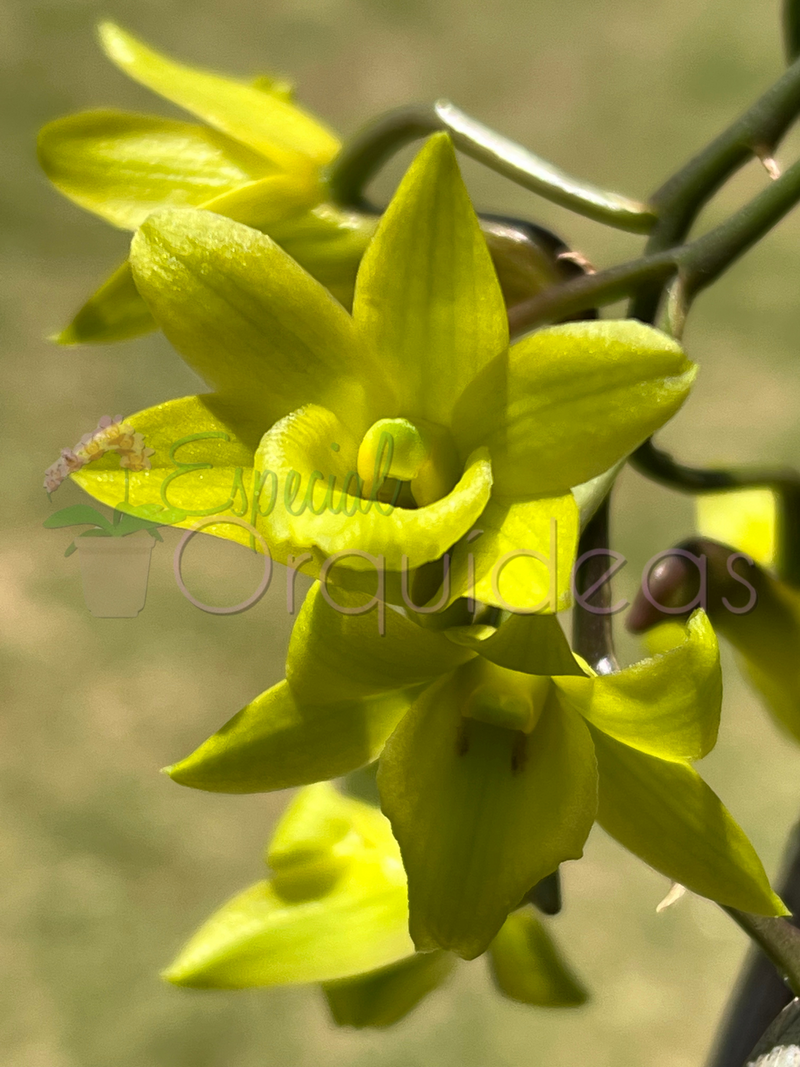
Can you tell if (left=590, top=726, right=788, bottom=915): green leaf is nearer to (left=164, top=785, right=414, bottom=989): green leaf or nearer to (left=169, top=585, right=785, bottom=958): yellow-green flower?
(left=169, top=585, right=785, bottom=958): yellow-green flower

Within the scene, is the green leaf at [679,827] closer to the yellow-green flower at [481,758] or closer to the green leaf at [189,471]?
the yellow-green flower at [481,758]

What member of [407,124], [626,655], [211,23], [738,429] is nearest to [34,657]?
[626,655]

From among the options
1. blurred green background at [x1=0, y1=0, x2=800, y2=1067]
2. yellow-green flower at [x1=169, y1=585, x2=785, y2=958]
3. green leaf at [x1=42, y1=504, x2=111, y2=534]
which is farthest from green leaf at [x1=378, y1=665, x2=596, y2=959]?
blurred green background at [x1=0, y1=0, x2=800, y2=1067]

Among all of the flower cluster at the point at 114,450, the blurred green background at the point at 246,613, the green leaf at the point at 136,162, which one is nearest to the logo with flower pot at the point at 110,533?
the flower cluster at the point at 114,450

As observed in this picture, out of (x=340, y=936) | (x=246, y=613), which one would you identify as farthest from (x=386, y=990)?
(x=246, y=613)

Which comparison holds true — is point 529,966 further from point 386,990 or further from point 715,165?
point 715,165
